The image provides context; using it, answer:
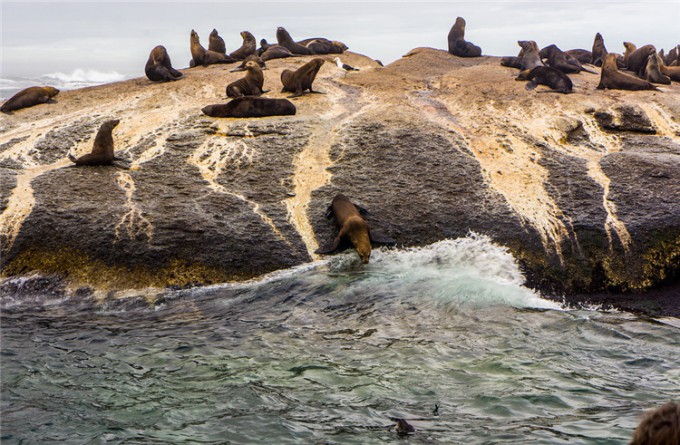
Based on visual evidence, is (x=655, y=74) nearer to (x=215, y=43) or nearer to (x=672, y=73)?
(x=672, y=73)

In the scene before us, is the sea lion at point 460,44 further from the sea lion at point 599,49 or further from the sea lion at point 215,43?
the sea lion at point 215,43

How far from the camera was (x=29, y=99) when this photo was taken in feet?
50.8

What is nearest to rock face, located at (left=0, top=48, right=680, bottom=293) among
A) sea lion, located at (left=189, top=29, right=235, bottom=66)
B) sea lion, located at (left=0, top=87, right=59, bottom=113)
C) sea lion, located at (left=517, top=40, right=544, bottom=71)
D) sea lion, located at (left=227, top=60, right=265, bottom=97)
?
sea lion, located at (left=227, top=60, right=265, bottom=97)

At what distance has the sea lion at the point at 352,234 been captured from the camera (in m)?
10.2

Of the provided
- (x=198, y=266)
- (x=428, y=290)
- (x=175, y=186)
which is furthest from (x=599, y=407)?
(x=175, y=186)

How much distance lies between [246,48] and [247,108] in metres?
8.51

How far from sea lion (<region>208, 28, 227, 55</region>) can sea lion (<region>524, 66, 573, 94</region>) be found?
948 centimetres

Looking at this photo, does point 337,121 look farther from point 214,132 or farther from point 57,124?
point 57,124

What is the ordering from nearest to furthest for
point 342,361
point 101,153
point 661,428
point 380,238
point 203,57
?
1. point 661,428
2. point 342,361
3. point 380,238
4. point 101,153
5. point 203,57

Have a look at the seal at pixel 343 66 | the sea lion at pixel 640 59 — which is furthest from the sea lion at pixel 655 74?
the seal at pixel 343 66

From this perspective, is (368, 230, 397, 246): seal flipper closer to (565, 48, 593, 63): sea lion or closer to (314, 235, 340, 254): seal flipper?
(314, 235, 340, 254): seal flipper

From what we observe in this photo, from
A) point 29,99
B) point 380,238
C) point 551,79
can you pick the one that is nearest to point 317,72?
point 551,79

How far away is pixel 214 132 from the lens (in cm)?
1302

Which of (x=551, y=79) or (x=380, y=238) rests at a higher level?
(x=551, y=79)
